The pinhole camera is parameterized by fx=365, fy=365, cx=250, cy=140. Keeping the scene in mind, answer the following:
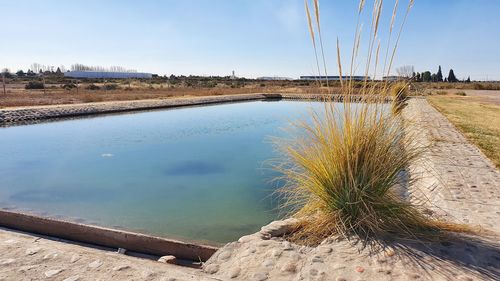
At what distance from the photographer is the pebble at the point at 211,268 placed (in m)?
2.09

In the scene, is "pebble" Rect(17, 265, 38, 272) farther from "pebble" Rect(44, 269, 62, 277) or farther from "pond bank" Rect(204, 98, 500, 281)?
"pond bank" Rect(204, 98, 500, 281)

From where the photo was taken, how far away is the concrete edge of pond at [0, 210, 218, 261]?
262 cm

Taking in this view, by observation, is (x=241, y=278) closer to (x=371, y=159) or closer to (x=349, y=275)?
(x=349, y=275)

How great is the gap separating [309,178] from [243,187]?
2.66 meters

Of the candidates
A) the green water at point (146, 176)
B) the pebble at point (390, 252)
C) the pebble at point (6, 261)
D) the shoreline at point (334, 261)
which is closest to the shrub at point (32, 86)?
the green water at point (146, 176)

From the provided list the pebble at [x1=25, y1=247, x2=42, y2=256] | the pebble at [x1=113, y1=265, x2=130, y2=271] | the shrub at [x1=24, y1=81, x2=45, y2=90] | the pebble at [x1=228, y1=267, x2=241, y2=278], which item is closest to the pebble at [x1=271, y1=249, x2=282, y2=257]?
the pebble at [x1=228, y1=267, x2=241, y2=278]

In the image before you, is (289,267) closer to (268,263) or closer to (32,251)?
(268,263)

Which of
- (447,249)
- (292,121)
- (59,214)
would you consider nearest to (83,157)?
(59,214)

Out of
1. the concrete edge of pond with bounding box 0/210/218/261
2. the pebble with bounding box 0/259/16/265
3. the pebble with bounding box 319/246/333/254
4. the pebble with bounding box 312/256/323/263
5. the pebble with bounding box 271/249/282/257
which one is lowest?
the concrete edge of pond with bounding box 0/210/218/261

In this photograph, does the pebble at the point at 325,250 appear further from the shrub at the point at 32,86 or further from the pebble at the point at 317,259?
the shrub at the point at 32,86

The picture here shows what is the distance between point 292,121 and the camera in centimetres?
288

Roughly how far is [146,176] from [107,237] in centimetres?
286

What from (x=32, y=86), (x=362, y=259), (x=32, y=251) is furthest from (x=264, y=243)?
(x=32, y=86)

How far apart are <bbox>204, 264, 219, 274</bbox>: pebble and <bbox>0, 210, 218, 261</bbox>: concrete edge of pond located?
39 cm
